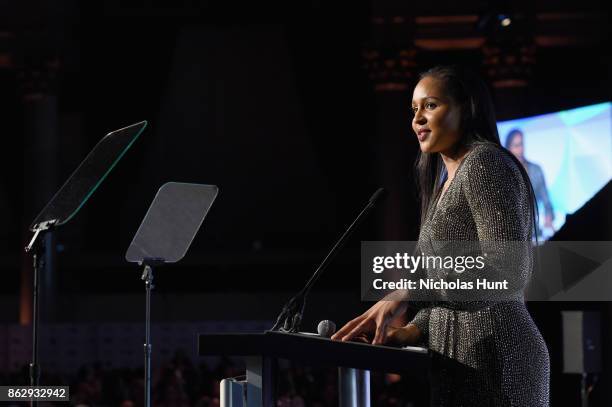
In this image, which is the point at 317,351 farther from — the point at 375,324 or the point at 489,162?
the point at 489,162

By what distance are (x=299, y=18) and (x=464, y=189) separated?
41.3ft

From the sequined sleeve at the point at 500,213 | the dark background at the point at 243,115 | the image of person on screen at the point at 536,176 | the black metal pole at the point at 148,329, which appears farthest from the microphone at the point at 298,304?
the dark background at the point at 243,115

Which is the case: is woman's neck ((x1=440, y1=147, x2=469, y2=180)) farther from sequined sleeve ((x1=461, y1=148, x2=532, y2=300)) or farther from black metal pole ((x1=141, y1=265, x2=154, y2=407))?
black metal pole ((x1=141, y1=265, x2=154, y2=407))

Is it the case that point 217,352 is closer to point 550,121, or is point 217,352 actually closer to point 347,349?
point 347,349

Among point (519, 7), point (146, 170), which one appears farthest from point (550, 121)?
point (146, 170)

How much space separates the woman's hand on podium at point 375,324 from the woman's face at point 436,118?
1.17 feet

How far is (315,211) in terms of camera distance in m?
15.9

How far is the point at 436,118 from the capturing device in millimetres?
1977

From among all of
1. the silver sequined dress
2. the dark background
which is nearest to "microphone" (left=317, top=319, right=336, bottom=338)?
the silver sequined dress

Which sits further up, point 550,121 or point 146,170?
point 146,170

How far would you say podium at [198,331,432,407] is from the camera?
168cm

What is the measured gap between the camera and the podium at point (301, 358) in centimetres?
168

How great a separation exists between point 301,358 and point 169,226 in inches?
56.5

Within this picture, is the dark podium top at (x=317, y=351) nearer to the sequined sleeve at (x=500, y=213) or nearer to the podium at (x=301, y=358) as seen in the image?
the podium at (x=301, y=358)
